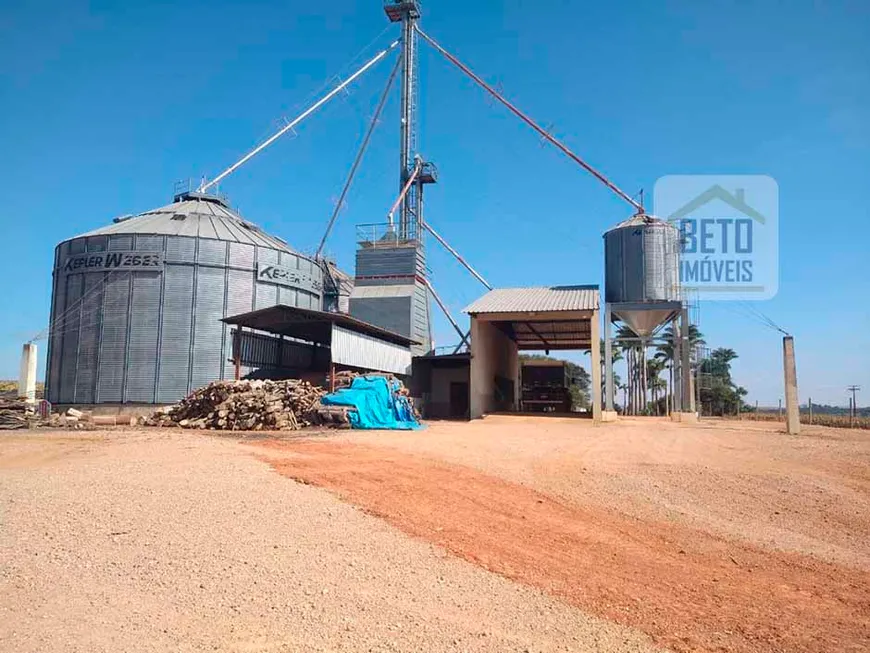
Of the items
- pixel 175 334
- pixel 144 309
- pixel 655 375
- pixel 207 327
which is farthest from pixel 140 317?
pixel 655 375

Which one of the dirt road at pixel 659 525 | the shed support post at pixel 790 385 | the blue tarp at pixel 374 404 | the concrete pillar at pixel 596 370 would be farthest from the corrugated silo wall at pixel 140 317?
the shed support post at pixel 790 385

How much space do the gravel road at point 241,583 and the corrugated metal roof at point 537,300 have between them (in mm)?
22874

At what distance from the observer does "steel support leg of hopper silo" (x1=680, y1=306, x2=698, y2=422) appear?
97.3 feet

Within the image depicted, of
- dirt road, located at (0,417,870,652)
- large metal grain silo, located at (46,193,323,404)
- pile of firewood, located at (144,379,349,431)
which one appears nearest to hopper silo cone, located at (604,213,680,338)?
pile of firewood, located at (144,379,349,431)

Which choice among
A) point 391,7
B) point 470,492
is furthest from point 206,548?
point 391,7

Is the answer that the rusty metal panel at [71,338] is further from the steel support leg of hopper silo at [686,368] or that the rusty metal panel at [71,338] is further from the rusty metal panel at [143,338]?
the steel support leg of hopper silo at [686,368]

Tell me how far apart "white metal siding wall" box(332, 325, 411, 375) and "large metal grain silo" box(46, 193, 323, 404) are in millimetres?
10046

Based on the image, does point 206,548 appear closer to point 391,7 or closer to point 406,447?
point 406,447

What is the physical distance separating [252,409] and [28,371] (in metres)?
17.6

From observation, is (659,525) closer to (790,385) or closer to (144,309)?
(790,385)

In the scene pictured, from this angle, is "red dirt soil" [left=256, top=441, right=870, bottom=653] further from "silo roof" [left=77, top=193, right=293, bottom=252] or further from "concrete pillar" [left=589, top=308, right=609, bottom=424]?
"silo roof" [left=77, top=193, right=293, bottom=252]

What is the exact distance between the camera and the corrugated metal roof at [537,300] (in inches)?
1206

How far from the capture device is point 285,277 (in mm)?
41312

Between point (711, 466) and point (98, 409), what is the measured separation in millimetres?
33370
